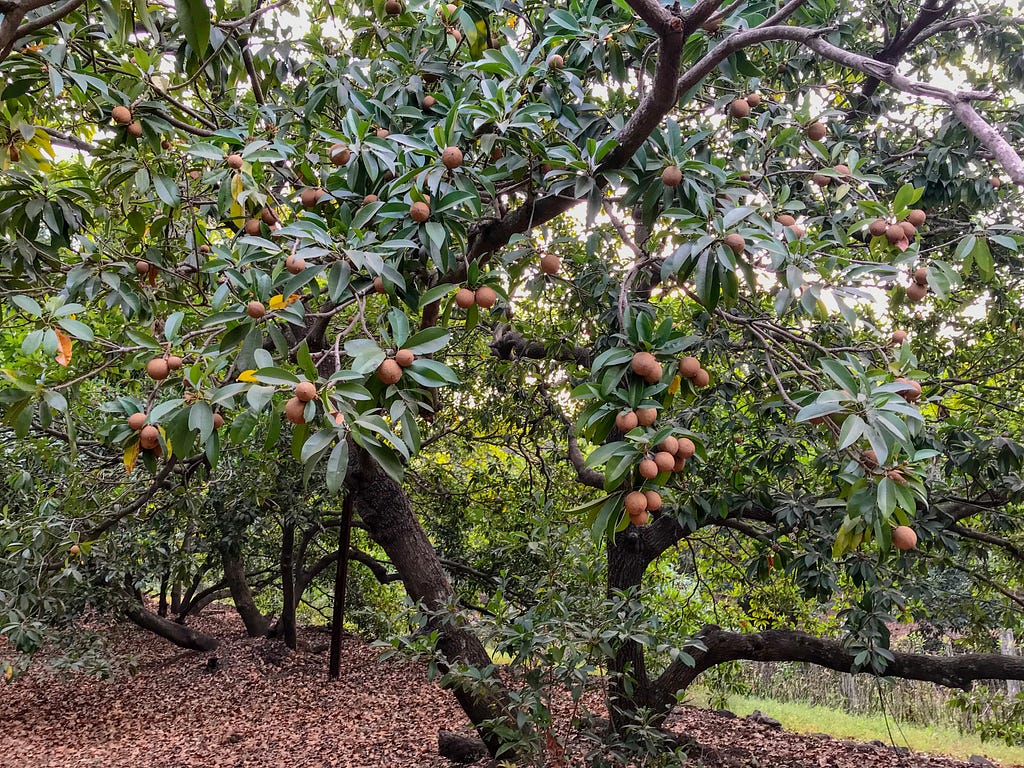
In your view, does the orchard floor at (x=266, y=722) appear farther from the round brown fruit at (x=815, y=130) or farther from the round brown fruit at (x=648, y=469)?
the round brown fruit at (x=815, y=130)

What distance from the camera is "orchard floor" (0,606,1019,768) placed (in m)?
4.28

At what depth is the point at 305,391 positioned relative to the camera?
1322mm

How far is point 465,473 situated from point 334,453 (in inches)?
208

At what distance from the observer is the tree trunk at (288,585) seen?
20.6ft

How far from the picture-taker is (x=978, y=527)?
424cm

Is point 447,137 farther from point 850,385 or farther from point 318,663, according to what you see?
point 318,663

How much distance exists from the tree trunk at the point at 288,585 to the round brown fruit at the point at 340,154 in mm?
4630

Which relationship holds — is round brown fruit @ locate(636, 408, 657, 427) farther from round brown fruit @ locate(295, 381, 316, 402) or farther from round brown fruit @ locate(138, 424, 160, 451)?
round brown fruit @ locate(138, 424, 160, 451)

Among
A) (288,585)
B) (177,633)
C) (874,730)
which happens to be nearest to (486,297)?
(288,585)

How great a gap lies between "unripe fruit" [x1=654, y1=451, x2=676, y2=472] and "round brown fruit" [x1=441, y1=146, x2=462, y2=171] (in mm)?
889

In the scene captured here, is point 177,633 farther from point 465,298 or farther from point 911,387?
point 911,387

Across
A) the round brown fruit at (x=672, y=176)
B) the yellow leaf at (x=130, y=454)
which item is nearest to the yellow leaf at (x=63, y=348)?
the yellow leaf at (x=130, y=454)

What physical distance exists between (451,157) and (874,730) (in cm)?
698

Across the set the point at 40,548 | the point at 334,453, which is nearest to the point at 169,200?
the point at 334,453
